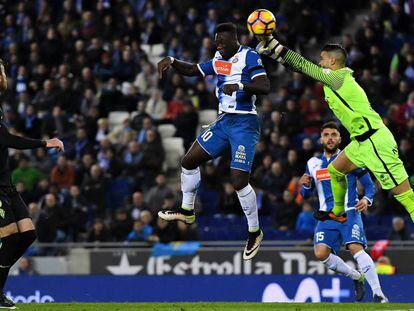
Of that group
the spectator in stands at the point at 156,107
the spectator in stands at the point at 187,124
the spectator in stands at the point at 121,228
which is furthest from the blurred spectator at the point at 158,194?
the spectator in stands at the point at 156,107

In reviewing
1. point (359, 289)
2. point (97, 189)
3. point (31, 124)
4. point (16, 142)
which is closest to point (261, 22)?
point (16, 142)

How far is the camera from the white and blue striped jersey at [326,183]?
16.0 m

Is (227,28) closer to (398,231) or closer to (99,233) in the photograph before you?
(398,231)

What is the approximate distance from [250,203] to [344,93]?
1.86 m

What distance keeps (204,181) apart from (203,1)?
6.67 metres

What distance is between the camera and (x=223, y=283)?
18.8m

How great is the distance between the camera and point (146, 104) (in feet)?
82.1

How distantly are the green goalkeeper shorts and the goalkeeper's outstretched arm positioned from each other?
31.9 inches

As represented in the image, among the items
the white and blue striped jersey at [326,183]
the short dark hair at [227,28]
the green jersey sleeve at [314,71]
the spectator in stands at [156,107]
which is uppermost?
the short dark hair at [227,28]

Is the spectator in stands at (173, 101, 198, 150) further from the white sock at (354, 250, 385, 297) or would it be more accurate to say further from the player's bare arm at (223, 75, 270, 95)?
the player's bare arm at (223, 75, 270, 95)

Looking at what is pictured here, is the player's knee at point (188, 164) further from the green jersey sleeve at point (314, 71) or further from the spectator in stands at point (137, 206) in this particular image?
the spectator in stands at point (137, 206)

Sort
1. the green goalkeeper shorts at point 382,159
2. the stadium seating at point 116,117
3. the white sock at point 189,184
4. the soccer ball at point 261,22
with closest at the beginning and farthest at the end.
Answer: the soccer ball at point 261,22, the green goalkeeper shorts at point 382,159, the white sock at point 189,184, the stadium seating at point 116,117

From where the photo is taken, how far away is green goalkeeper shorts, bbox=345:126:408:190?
1385cm

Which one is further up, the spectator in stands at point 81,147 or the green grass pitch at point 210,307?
the spectator in stands at point 81,147
